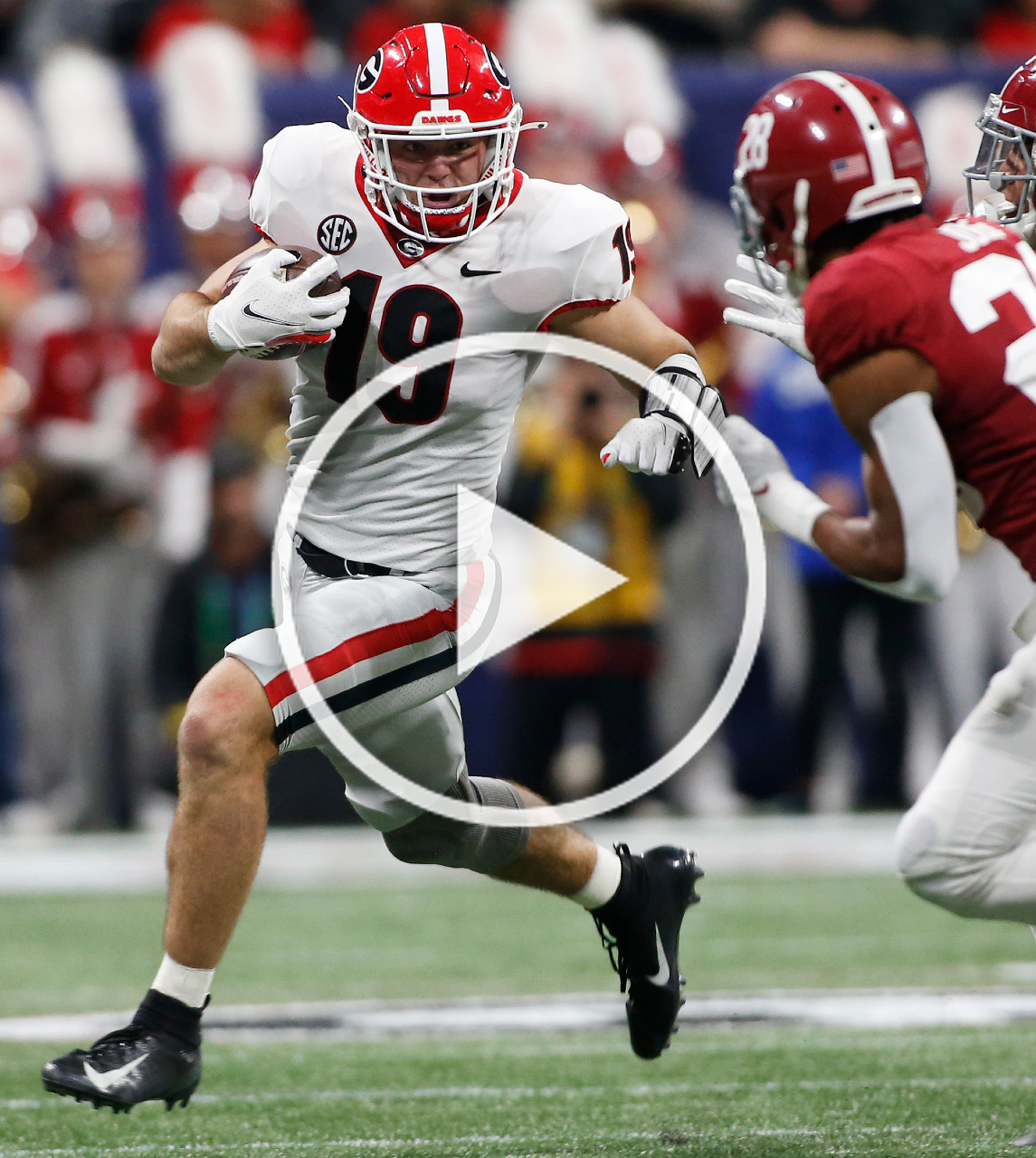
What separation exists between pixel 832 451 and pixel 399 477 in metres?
3.72

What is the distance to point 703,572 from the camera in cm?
714

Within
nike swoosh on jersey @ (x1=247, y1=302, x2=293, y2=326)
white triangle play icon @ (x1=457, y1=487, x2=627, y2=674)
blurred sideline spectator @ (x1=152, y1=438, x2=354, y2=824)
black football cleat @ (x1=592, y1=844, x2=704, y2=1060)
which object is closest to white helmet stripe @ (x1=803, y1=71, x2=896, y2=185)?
nike swoosh on jersey @ (x1=247, y1=302, x2=293, y2=326)

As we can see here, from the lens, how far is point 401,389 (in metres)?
3.38

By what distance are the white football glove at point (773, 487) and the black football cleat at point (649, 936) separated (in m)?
0.98

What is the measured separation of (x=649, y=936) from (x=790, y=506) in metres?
1.08

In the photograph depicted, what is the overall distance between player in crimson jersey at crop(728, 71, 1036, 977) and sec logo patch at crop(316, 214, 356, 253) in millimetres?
735

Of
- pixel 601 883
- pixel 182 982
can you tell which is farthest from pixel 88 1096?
pixel 601 883

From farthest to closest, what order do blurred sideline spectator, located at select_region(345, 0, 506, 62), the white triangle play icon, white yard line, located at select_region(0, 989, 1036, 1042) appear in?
blurred sideline spectator, located at select_region(345, 0, 506, 62) → the white triangle play icon → white yard line, located at select_region(0, 989, 1036, 1042)

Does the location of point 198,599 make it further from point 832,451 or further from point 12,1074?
point 12,1074

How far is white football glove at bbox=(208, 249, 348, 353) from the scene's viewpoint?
123 inches

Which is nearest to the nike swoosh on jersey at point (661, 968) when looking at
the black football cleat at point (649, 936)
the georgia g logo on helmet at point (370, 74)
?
the black football cleat at point (649, 936)

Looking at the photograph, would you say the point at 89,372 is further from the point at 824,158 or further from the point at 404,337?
the point at 824,158

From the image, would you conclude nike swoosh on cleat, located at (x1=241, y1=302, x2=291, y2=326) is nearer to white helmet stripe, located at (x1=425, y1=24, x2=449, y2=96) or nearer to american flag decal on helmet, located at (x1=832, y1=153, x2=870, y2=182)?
white helmet stripe, located at (x1=425, y1=24, x2=449, y2=96)

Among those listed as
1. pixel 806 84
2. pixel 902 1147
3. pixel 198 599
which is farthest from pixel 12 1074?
pixel 198 599
